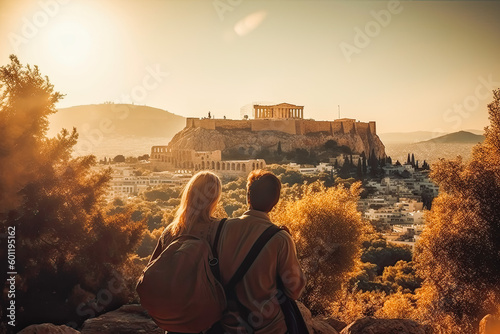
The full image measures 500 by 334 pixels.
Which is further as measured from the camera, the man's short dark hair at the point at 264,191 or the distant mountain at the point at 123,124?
the distant mountain at the point at 123,124

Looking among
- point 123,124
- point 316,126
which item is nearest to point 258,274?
point 316,126

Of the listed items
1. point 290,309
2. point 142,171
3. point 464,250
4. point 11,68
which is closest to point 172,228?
point 290,309

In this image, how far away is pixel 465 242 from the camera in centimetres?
758

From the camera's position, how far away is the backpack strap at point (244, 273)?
2500 mm

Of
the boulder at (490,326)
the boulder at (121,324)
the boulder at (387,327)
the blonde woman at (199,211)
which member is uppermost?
the blonde woman at (199,211)

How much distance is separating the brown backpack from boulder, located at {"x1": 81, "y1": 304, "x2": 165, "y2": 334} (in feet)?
11.6

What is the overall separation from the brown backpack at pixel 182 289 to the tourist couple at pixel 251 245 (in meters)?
0.14

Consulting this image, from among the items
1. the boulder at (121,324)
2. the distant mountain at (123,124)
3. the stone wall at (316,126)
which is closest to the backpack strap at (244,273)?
the boulder at (121,324)

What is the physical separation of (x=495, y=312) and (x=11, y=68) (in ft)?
31.1

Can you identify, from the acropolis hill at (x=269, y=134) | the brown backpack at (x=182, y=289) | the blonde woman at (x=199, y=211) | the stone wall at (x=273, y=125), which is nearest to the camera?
the brown backpack at (x=182, y=289)

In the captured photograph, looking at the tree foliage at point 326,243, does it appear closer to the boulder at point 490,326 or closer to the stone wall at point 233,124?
the boulder at point 490,326

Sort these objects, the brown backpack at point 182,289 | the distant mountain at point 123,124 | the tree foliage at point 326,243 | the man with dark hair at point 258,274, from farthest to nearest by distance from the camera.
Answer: the distant mountain at point 123,124, the tree foliage at point 326,243, the man with dark hair at point 258,274, the brown backpack at point 182,289

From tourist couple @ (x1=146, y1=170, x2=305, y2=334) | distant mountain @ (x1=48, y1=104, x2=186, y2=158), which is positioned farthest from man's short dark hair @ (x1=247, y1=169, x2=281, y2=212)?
distant mountain @ (x1=48, y1=104, x2=186, y2=158)

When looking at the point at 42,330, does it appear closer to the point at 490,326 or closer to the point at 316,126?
the point at 490,326
